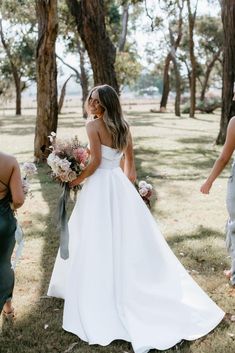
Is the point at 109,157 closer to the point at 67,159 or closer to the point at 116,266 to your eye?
the point at 67,159

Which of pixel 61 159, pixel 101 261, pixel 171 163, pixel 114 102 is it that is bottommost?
pixel 171 163

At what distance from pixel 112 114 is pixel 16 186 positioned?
1.18 metres

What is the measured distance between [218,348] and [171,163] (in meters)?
9.78

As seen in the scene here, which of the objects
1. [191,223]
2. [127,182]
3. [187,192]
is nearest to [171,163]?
[187,192]

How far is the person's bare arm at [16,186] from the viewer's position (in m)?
3.57

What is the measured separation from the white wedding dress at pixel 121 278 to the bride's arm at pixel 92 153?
8cm

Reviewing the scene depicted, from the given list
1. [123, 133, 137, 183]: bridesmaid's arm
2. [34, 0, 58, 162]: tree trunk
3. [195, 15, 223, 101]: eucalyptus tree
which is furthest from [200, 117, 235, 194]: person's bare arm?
[195, 15, 223, 101]: eucalyptus tree

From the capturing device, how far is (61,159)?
4344 mm

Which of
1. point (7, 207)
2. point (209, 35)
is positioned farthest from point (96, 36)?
point (209, 35)

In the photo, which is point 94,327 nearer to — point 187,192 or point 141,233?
point 141,233

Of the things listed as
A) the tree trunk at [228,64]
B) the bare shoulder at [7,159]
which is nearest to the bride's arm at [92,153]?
the bare shoulder at [7,159]

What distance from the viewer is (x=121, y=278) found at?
4.31 metres

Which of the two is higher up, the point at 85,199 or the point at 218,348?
the point at 85,199

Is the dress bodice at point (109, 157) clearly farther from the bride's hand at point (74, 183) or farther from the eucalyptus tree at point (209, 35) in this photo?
the eucalyptus tree at point (209, 35)
